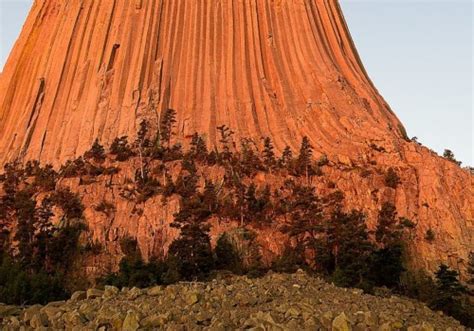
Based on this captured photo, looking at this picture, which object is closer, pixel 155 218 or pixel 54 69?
pixel 155 218

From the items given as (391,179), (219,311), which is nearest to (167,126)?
(391,179)

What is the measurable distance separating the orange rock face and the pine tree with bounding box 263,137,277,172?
1.79 metres

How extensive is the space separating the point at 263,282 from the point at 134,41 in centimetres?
2711

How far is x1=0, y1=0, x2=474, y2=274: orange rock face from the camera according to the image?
1506 inches

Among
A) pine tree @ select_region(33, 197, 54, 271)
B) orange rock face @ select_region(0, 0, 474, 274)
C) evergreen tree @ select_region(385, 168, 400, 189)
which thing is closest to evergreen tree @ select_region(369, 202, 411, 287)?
orange rock face @ select_region(0, 0, 474, 274)

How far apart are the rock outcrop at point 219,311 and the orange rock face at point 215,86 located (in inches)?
693

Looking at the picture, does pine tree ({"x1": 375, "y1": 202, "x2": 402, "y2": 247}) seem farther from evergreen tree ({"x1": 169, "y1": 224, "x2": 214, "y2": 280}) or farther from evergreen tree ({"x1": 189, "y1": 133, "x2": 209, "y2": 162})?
evergreen tree ({"x1": 189, "y1": 133, "x2": 209, "y2": 162})

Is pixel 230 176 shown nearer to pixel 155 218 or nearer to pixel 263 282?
pixel 155 218

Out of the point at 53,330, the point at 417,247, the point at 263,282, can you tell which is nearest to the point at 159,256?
the point at 263,282

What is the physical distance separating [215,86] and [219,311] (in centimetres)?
2927

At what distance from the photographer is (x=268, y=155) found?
38281 mm

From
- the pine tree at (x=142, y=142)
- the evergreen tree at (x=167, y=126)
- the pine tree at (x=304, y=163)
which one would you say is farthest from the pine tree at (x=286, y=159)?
the pine tree at (x=142, y=142)

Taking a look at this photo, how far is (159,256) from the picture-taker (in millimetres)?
31828

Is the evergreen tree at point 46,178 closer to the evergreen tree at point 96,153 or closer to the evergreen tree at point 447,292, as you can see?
the evergreen tree at point 96,153
